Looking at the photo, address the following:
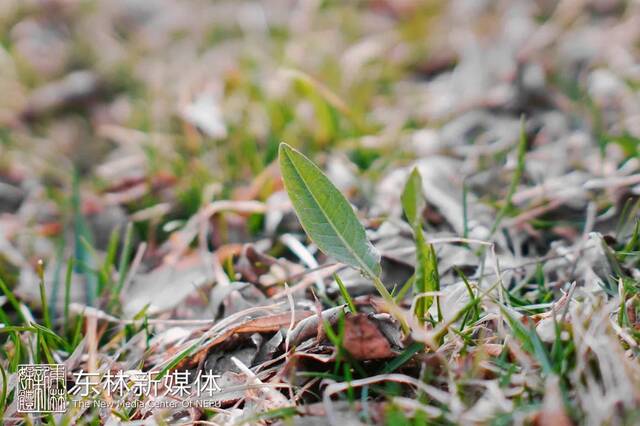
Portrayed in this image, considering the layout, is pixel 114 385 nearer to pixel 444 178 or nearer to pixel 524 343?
pixel 524 343

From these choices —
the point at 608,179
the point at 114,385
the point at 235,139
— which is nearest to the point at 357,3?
the point at 235,139

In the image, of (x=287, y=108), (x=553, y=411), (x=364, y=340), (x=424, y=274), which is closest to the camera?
(x=553, y=411)

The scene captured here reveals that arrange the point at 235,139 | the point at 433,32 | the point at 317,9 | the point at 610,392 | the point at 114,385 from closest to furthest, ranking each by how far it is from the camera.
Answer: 1. the point at 610,392
2. the point at 114,385
3. the point at 235,139
4. the point at 433,32
5. the point at 317,9

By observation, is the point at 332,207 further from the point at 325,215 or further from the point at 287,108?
the point at 287,108

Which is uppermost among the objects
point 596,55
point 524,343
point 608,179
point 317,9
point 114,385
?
point 317,9
